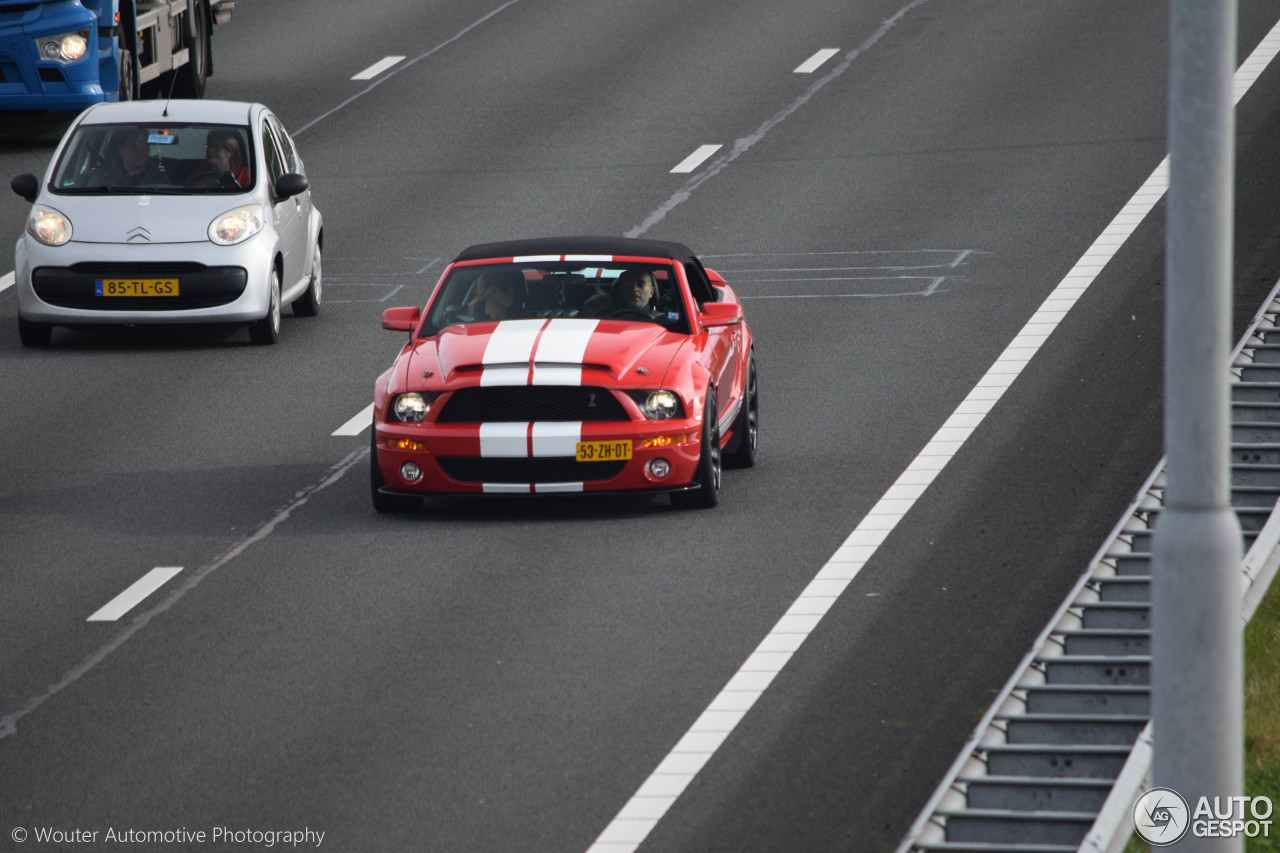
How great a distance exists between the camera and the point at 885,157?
83.7ft

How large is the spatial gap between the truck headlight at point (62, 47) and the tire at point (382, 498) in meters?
13.9

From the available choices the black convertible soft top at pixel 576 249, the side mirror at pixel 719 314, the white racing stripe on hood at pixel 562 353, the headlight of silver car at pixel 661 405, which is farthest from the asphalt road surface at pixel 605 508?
the black convertible soft top at pixel 576 249

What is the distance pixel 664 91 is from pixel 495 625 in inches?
745

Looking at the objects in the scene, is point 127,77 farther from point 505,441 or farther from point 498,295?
point 505,441

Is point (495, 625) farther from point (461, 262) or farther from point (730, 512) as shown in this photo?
point (461, 262)

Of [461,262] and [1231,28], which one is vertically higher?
[1231,28]

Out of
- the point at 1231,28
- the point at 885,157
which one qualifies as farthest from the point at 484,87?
the point at 1231,28

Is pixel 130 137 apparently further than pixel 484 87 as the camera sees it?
No

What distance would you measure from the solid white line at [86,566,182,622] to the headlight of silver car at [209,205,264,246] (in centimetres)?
648

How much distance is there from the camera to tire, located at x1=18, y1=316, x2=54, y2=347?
18719 millimetres

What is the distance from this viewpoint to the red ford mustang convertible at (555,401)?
1286 centimetres

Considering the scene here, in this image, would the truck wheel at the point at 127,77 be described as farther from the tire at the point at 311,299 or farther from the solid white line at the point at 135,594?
the solid white line at the point at 135,594

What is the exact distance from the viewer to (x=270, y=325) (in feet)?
61.6

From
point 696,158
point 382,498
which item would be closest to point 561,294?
point 382,498
